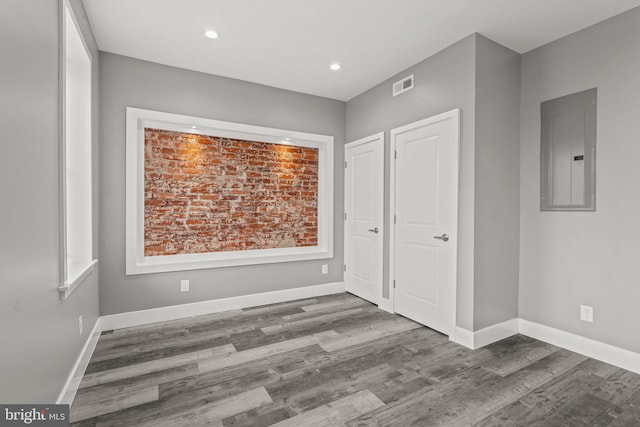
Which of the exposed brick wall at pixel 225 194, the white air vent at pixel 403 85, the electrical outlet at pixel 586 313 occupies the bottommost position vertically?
the electrical outlet at pixel 586 313

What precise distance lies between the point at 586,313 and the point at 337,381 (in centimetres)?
222

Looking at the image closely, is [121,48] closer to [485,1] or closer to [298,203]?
[298,203]

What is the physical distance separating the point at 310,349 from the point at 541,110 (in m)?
3.08

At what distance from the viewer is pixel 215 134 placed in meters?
3.65

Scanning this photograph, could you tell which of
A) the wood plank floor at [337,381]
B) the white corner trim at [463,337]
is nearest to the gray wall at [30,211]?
the wood plank floor at [337,381]

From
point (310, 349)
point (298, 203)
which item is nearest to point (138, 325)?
point (310, 349)

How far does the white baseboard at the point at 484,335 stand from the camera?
2.71m

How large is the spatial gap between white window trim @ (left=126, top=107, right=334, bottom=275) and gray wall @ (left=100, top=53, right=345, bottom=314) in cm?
7

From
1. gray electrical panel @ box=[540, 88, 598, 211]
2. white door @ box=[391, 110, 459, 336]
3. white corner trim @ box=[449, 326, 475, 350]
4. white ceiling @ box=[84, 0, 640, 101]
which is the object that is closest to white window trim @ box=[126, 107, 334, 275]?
white ceiling @ box=[84, 0, 640, 101]

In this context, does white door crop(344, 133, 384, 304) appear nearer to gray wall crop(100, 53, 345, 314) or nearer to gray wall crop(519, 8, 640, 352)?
gray wall crop(100, 53, 345, 314)

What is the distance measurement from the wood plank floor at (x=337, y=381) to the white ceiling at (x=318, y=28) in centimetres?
279

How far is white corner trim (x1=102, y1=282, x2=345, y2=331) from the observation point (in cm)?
312

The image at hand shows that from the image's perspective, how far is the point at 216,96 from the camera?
3.57m

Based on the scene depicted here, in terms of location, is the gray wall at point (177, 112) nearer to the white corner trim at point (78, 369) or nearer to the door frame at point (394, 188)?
the white corner trim at point (78, 369)
